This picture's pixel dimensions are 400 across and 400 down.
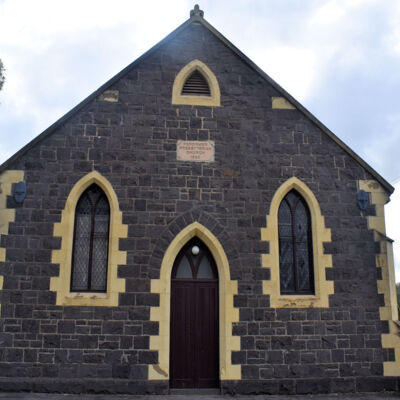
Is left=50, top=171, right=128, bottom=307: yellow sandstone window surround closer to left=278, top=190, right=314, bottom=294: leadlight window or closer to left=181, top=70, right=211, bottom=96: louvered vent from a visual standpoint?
left=181, top=70, right=211, bottom=96: louvered vent

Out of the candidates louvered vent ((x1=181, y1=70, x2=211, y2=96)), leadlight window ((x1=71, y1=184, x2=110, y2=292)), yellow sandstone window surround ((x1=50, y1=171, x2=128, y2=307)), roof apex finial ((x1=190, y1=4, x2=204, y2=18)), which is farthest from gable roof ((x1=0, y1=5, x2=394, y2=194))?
leadlight window ((x1=71, y1=184, x2=110, y2=292))

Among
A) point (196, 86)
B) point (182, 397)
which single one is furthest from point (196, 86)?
point (182, 397)

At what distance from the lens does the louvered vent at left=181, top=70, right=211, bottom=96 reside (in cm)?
1017

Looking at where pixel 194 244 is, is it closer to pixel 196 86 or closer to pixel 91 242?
pixel 91 242

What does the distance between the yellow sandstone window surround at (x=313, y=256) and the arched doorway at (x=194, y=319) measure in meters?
1.22

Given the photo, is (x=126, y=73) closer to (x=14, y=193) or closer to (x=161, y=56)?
(x=161, y=56)

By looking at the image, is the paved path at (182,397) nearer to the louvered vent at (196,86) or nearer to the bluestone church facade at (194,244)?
the bluestone church facade at (194,244)

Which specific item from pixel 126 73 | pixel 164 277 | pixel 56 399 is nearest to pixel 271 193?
pixel 164 277

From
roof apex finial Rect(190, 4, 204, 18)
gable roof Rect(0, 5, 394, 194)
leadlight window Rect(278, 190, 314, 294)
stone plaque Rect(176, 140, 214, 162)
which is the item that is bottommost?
leadlight window Rect(278, 190, 314, 294)

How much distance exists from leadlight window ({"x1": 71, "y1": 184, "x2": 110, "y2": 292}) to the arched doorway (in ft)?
5.15

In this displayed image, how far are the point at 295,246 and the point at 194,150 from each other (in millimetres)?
3074

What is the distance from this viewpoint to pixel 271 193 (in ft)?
31.6

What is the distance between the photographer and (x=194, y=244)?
378 inches

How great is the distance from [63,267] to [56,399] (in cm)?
246
